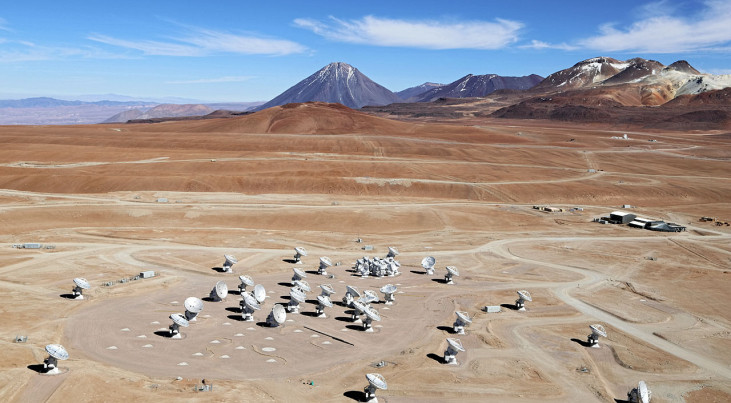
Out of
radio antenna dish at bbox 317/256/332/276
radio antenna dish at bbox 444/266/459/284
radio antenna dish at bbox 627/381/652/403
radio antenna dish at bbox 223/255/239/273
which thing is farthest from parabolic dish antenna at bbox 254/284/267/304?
radio antenna dish at bbox 627/381/652/403

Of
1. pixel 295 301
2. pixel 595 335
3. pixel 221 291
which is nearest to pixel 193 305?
pixel 221 291

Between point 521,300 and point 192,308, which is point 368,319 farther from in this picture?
point 521,300

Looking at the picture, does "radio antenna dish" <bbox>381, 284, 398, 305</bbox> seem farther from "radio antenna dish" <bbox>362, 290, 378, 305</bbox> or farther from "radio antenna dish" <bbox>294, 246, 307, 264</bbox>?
"radio antenna dish" <bbox>294, 246, 307, 264</bbox>

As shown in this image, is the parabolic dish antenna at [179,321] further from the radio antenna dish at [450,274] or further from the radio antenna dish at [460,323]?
the radio antenna dish at [450,274]

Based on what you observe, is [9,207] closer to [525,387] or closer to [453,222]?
[453,222]

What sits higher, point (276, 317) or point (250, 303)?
point (250, 303)

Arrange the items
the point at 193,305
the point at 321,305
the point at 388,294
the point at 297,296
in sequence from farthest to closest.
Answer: the point at 388,294 < the point at 321,305 < the point at 297,296 < the point at 193,305
